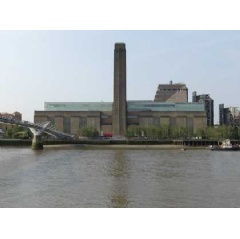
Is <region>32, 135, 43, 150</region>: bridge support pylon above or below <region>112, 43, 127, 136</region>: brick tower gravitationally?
below

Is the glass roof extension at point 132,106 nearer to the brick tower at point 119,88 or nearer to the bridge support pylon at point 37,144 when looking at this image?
the brick tower at point 119,88

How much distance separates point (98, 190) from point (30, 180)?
17.4 ft

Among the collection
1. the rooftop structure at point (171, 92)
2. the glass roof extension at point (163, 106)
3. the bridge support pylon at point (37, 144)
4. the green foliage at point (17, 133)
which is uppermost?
the rooftop structure at point (171, 92)

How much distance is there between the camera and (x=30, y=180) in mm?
22547

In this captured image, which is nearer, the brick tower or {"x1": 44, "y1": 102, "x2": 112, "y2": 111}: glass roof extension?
the brick tower

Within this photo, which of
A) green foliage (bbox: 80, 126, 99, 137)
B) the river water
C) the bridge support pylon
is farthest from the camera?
green foliage (bbox: 80, 126, 99, 137)

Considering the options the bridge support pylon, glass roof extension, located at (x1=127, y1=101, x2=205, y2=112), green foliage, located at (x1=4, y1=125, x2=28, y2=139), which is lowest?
the bridge support pylon

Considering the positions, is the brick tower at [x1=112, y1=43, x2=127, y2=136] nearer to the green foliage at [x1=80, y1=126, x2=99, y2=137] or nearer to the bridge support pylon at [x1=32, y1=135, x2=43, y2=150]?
the green foliage at [x1=80, y1=126, x2=99, y2=137]

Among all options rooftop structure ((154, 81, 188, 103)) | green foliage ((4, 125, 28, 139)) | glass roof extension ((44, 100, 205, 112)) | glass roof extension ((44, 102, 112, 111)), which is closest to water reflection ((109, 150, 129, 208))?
green foliage ((4, 125, 28, 139))

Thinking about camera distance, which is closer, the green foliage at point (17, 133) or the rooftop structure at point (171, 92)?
the green foliage at point (17, 133)

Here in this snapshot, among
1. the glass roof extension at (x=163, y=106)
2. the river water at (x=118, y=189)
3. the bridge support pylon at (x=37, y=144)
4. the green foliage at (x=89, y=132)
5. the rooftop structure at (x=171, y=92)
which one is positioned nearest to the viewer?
the river water at (x=118, y=189)

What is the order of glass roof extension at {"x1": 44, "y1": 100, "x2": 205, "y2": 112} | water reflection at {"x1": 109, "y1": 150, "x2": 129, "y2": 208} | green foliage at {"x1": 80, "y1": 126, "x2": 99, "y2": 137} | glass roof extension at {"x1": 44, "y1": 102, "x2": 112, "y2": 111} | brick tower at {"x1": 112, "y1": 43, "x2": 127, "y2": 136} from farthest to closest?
glass roof extension at {"x1": 44, "y1": 102, "x2": 112, "y2": 111}, glass roof extension at {"x1": 44, "y1": 100, "x2": 205, "y2": 112}, brick tower at {"x1": 112, "y1": 43, "x2": 127, "y2": 136}, green foliage at {"x1": 80, "y1": 126, "x2": 99, "y2": 137}, water reflection at {"x1": 109, "y1": 150, "x2": 129, "y2": 208}

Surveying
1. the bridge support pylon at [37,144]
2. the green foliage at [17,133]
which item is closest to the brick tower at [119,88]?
the green foliage at [17,133]

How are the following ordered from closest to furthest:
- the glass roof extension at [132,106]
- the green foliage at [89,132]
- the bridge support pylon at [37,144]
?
the bridge support pylon at [37,144]
the green foliage at [89,132]
the glass roof extension at [132,106]
